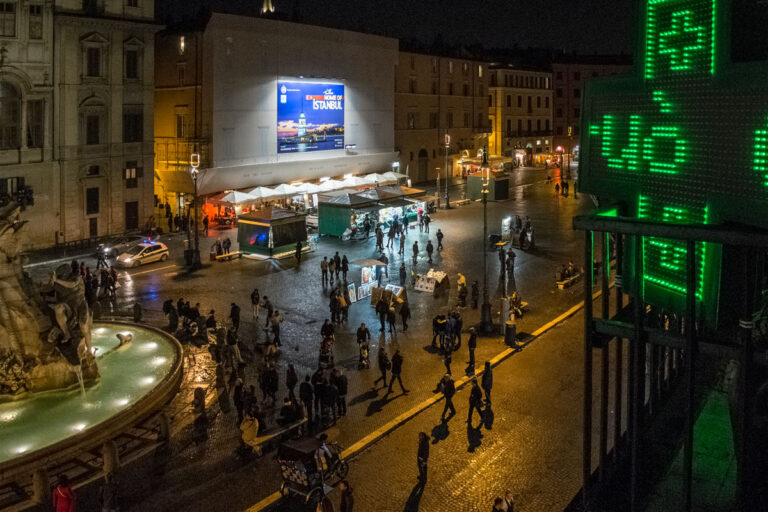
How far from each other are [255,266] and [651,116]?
31618 mm

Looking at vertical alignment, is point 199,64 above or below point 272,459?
above

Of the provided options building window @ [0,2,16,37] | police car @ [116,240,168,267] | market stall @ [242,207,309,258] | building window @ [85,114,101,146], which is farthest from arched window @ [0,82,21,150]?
market stall @ [242,207,309,258]

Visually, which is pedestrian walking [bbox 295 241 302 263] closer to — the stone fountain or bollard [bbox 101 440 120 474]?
the stone fountain

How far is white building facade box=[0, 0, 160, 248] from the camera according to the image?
39344mm

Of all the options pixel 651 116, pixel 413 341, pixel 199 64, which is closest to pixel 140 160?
pixel 199 64

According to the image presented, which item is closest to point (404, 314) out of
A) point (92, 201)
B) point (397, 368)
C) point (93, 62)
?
point (397, 368)

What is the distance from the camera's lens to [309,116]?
190 feet

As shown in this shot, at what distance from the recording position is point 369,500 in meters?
13.9

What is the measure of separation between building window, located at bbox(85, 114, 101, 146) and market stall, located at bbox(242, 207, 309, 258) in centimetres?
1091

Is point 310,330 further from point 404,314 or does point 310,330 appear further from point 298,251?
point 298,251

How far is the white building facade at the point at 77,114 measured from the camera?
39.3 m

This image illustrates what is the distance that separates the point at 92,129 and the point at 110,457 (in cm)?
3294

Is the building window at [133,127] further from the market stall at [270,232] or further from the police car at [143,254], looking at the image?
the market stall at [270,232]

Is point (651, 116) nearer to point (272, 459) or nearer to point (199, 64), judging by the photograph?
point (272, 459)
